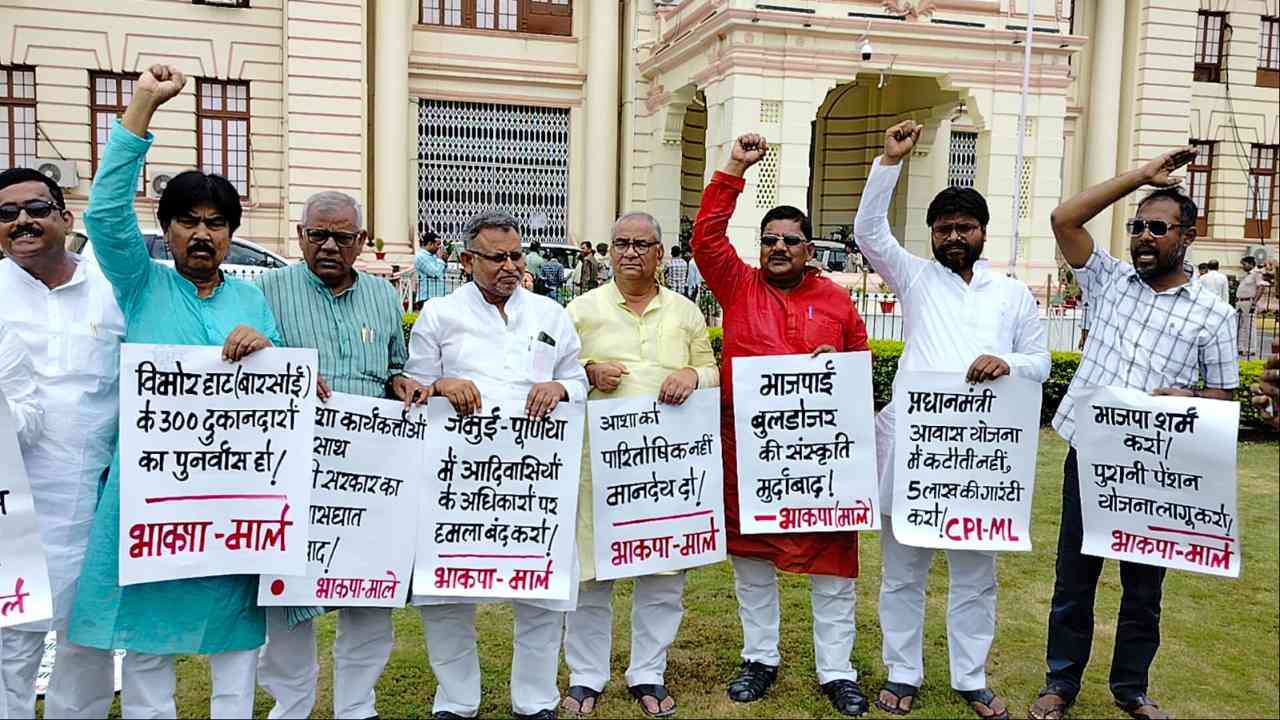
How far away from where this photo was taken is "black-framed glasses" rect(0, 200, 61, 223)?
11.6ft

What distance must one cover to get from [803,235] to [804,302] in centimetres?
32

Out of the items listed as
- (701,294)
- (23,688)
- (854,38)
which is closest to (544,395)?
(23,688)

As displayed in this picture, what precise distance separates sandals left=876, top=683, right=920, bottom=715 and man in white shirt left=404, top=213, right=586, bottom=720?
1514mm

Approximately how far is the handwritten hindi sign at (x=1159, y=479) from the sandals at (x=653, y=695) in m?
1.94

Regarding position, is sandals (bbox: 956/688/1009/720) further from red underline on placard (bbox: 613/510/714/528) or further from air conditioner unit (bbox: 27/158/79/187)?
air conditioner unit (bbox: 27/158/79/187)

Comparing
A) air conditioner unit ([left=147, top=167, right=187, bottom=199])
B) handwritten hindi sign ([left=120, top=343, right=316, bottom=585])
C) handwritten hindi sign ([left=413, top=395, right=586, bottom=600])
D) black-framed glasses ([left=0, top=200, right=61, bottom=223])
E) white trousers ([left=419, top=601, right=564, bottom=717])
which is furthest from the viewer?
air conditioner unit ([left=147, top=167, right=187, bottom=199])

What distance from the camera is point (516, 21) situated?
2219 cm

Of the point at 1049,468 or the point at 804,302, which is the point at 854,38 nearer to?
the point at 1049,468

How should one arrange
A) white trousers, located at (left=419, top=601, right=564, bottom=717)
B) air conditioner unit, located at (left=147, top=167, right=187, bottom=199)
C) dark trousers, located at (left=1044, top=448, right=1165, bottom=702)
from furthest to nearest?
air conditioner unit, located at (left=147, top=167, right=187, bottom=199) < dark trousers, located at (left=1044, top=448, right=1165, bottom=702) < white trousers, located at (left=419, top=601, right=564, bottom=717)

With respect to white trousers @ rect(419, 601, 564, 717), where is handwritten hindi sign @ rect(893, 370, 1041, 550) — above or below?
above

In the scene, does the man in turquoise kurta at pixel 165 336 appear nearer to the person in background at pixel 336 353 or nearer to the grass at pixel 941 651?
the person in background at pixel 336 353

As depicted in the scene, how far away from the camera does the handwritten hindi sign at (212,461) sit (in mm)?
3420

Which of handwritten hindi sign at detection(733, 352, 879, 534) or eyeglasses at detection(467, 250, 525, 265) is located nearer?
eyeglasses at detection(467, 250, 525, 265)

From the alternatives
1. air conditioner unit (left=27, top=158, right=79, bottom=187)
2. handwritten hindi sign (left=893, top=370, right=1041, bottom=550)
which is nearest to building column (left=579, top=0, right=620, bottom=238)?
air conditioner unit (left=27, top=158, right=79, bottom=187)
